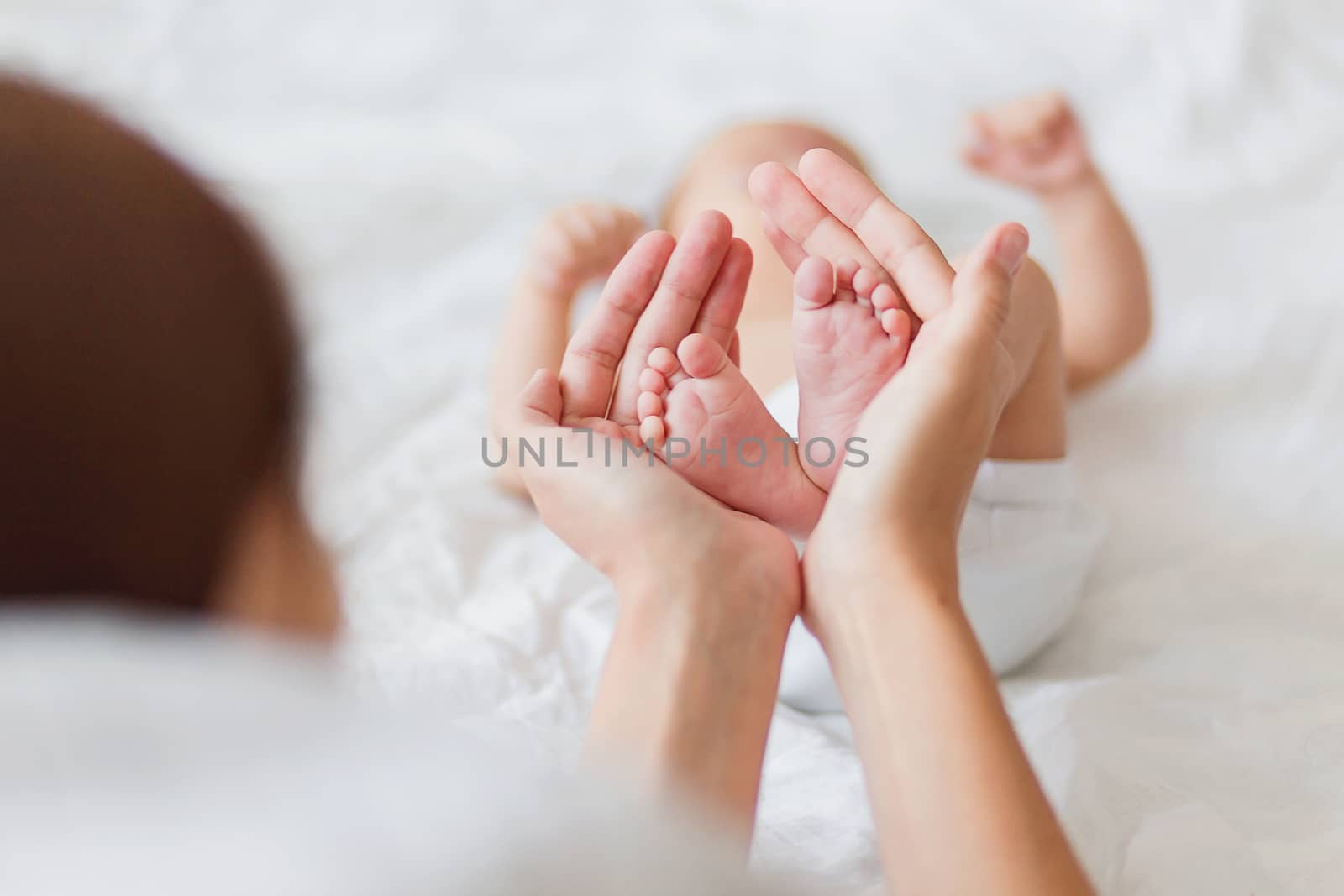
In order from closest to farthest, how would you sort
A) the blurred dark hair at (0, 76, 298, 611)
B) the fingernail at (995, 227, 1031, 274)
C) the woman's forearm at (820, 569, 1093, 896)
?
the blurred dark hair at (0, 76, 298, 611) < the woman's forearm at (820, 569, 1093, 896) < the fingernail at (995, 227, 1031, 274)

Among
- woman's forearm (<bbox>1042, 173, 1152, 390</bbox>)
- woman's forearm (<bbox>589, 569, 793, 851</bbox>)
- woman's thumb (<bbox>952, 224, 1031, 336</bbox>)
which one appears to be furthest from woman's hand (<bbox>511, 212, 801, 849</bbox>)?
woman's forearm (<bbox>1042, 173, 1152, 390</bbox>)

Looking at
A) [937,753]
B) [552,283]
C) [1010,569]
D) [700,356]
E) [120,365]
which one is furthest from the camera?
[552,283]

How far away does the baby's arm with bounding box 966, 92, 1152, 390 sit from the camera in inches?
32.1

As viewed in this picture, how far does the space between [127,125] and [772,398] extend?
0.37m

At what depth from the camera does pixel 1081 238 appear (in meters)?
0.83

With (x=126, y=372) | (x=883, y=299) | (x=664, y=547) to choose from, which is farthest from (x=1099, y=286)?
(x=126, y=372)

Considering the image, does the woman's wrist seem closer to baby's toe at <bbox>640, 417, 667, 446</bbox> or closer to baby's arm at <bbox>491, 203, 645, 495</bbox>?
baby's toe at <bbox>640, 417, 667, 446</bbox>

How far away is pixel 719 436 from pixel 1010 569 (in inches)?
8.7

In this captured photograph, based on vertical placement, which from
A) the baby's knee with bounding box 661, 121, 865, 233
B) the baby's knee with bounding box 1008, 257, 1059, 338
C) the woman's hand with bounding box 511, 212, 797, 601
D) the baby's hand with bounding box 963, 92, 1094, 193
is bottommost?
the woman's hand with bounding box 511, 212, 797, 601

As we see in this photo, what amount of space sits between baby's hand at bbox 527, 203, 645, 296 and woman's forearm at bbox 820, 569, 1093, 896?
12.2 inches

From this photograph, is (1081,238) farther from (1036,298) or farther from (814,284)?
(814,284)

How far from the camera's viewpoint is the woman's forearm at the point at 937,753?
375 millimetres

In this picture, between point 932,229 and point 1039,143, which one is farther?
point 1039,143

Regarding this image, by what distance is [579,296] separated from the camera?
769mm
